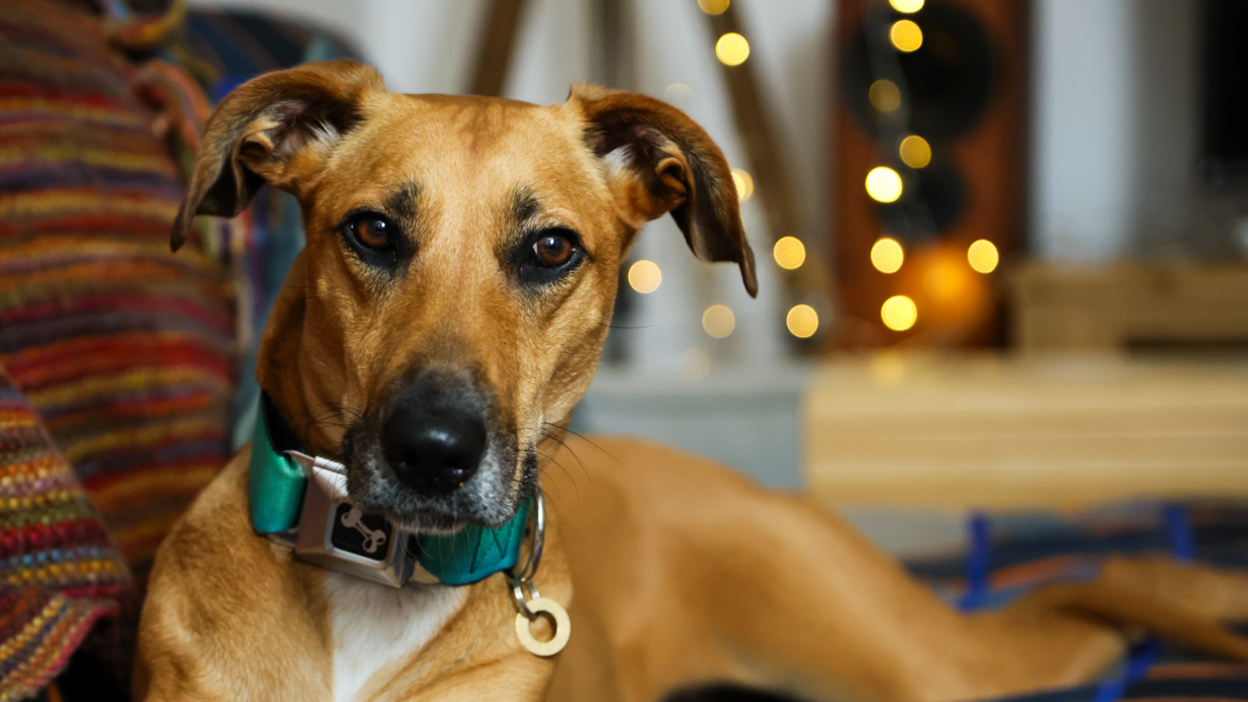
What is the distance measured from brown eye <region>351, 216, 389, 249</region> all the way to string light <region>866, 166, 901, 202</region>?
3690 millimetres

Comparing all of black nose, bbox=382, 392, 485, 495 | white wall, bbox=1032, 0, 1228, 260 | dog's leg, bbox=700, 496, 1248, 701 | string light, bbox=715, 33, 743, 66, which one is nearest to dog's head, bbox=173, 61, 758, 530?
black nose, bbox=382, 392, 485, 495

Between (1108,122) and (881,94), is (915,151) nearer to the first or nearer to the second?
(881,94)

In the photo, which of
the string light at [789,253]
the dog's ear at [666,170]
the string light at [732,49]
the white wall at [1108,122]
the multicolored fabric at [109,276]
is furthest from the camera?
the white wall at [1108,122]

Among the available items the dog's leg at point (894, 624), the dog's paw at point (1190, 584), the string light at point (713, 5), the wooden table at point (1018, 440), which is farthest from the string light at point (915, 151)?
the dog's leg at point (894, 624)

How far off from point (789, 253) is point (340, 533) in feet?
10.8

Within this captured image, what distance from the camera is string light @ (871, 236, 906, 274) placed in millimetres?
4363

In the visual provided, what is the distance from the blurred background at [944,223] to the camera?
3.27 m

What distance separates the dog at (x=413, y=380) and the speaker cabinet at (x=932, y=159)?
343cm

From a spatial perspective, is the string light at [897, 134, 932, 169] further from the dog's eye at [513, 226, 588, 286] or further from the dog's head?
the dog's eye at [513, 226, 588, 286]

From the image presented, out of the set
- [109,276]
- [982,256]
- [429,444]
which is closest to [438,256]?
[429,444]

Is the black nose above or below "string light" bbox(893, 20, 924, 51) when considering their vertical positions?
below

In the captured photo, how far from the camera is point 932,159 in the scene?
4348mm

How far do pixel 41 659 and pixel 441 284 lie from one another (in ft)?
1.54

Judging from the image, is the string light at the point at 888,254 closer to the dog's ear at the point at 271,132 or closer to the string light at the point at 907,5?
the string light at the point at 907,5
